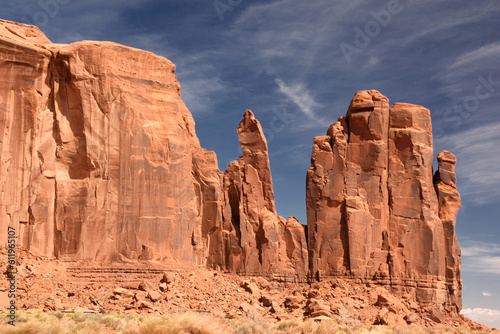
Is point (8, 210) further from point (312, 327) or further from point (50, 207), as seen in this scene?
point (312, 327)

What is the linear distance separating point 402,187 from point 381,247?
4534mm

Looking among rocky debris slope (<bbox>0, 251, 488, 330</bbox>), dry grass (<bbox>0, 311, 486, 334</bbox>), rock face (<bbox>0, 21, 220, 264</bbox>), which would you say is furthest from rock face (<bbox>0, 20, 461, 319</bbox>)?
dry grass (<bbox>0, 311, 486, 334</bbox>)

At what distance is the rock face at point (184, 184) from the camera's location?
40.8m

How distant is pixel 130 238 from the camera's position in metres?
42.0

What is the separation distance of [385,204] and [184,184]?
Result: 629 inches

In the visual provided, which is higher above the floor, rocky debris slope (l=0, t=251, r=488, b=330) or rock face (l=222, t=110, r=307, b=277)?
rock face (l=222, t=110, r=307, b=277)

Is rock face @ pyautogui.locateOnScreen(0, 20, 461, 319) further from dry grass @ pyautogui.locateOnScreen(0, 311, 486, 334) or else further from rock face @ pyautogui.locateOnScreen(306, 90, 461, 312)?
dry grass @ pyautogui.locateOnScreen(0, 311, 486, 334)

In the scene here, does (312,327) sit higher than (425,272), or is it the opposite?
(425,272)

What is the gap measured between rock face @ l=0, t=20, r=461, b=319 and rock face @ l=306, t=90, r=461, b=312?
0.27 ft

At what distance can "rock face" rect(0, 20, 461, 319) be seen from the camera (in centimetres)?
4081

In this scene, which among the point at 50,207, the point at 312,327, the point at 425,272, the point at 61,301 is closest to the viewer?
the point at 312,327

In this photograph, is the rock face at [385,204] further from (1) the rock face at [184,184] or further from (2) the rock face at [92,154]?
(2) the rock face at [92,154]

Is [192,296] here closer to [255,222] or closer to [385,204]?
[255,222]

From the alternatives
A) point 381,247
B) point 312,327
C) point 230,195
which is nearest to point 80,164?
point 230,195
